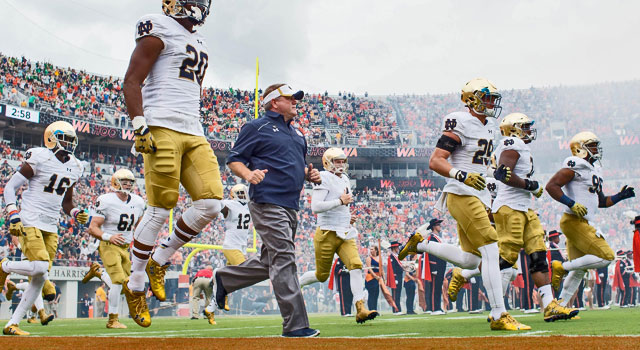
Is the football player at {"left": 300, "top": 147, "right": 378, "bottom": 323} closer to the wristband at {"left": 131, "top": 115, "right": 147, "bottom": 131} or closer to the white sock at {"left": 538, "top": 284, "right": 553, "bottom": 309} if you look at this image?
the white sock at {"left": 538, "top": 284, "right": 553, "bottom": 309}

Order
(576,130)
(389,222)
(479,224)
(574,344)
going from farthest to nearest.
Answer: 1. (576,130)
2. (389,222)
3. (479,224)
4. (574,344)

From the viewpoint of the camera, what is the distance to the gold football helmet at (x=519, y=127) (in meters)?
7.93

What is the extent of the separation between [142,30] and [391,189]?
36.9 m

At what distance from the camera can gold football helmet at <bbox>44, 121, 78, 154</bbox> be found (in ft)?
25.8

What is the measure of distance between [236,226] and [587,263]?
227 inches

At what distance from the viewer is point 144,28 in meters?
4.98

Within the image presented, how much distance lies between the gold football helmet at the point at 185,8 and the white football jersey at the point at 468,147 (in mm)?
2345

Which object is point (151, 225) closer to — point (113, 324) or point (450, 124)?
point (450, 124)

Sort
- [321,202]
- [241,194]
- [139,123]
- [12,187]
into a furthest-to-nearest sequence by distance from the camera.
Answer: [241,194] → [321,202] → [12,187] → [139,123]

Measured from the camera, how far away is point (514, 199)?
7902mm

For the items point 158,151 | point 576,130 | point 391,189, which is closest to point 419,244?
point 158,151

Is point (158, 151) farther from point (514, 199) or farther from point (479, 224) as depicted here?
point (514, 199)

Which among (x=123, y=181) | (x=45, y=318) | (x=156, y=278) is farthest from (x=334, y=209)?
(x=45, y=318)

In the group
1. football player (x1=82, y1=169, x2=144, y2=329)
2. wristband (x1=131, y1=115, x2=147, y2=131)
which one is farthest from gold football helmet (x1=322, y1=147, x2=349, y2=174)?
wristband (x1=131, y1=115, x2=147, y2=131)
